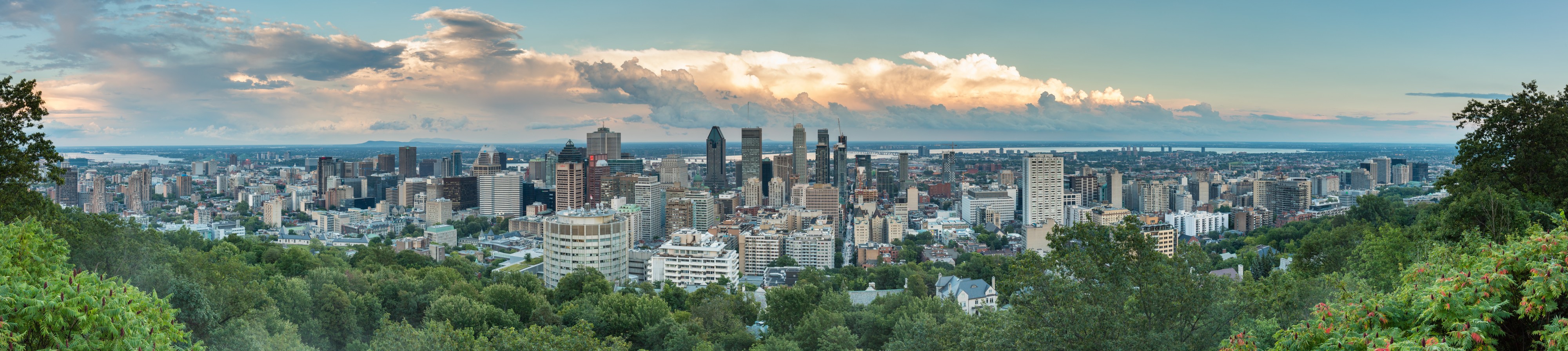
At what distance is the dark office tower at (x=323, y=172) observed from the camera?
9538 cm

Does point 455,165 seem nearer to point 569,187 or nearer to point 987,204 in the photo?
point 569,187

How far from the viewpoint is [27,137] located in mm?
12445

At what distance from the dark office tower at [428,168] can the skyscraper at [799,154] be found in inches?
2022

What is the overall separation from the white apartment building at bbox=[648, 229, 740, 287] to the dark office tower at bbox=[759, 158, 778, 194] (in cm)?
5987

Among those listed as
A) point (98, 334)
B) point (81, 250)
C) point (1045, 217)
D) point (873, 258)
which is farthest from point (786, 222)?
point (98, 334)

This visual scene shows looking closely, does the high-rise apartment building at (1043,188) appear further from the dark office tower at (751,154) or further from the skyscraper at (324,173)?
the skyscraper at (324,173)

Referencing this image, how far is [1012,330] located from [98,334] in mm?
8057

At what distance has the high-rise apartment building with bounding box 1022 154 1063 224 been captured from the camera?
76.9 meters

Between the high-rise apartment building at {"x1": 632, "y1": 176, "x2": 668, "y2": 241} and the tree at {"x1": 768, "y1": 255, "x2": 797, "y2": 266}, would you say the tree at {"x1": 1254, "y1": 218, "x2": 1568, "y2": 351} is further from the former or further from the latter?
the high-rise apartment building at {"x1": 632, "y1": 176, "x2": 668, "y2": 241}

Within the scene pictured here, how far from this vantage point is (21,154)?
12133 millimetres

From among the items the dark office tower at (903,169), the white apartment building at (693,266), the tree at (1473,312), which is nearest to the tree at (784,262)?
the white apartment building at (693,266)

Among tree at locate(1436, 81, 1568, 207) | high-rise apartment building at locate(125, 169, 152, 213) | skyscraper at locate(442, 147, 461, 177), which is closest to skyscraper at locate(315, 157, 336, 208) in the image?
skyscraper at locate(442, 147, 461, 177)

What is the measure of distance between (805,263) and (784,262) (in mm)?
A: 2604

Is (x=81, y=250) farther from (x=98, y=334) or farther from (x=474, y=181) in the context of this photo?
(x=474, y=181)
